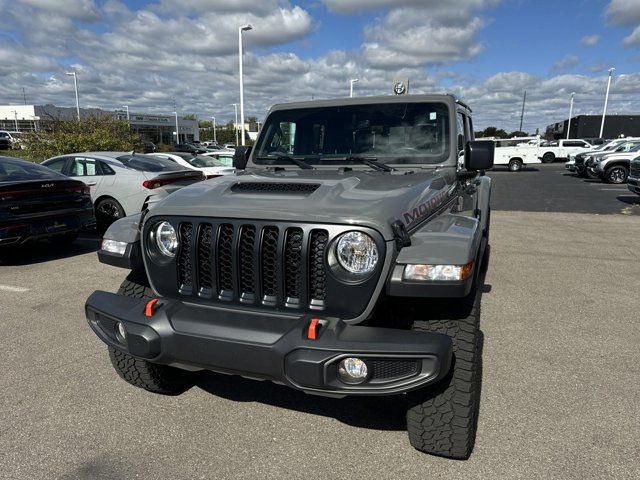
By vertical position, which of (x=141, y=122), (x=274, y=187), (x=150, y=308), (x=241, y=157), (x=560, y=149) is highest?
(x=141, y=122)

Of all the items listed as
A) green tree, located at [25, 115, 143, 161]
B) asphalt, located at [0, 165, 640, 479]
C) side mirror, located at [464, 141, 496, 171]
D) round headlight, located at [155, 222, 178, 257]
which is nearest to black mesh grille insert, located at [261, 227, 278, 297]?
round headlight, located at [155, 222, 178, 257]

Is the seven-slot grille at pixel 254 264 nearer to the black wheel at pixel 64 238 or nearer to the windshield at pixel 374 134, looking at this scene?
the windshield at pixel 374 134

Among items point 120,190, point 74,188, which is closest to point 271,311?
point 74,188

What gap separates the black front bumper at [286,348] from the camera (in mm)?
2000

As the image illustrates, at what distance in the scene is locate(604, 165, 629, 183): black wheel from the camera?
18.0 metres

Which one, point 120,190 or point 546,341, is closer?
point 546,341

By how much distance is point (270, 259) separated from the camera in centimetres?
228

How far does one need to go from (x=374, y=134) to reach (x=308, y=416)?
2086 mm

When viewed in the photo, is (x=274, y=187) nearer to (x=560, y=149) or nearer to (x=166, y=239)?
(x=166, y=239)

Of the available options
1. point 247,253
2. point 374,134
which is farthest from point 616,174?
point 247,253

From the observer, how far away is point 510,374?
3.30 meters

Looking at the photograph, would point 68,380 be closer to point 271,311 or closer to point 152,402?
point 152,402

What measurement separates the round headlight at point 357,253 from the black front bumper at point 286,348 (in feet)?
0.88

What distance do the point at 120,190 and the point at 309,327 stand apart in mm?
7316
